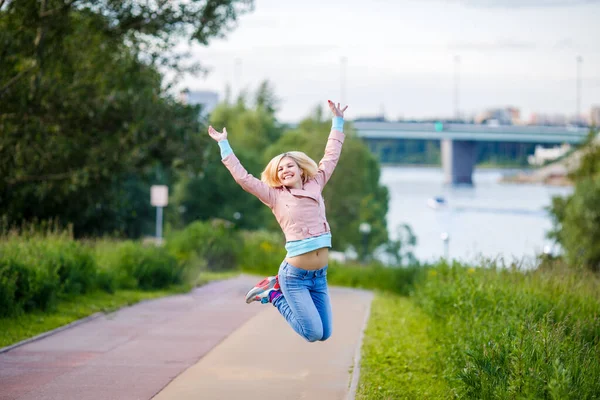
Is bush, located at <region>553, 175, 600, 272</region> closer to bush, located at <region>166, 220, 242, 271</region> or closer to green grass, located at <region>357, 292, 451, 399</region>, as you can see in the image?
bush, located at <region>166, 220, 242, 271</region>

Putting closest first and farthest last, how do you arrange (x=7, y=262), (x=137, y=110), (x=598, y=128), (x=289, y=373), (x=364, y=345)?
(x=289, y=373)
(x=364, y=345)
(x=7, y=262)
(x=137, y=110)
(x=598, y=128)

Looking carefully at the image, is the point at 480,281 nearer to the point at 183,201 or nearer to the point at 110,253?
the point at 110,253

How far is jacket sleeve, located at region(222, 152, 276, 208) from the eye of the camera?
689cm

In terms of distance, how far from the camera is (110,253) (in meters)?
17.5

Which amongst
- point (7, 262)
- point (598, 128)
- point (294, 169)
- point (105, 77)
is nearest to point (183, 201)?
point (598, 128)

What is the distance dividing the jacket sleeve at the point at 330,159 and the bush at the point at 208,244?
1508 cm

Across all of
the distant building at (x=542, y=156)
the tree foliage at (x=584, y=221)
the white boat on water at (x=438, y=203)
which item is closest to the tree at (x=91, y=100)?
the tree foliage at (x=584, y=221)

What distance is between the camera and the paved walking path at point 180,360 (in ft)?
25.6

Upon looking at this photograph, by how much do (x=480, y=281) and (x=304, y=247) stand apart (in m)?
4.83

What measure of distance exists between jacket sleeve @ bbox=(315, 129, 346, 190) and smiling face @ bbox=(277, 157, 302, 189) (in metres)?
0.22

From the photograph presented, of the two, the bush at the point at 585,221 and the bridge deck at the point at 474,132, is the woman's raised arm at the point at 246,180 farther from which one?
the bridge deck at the point at 474,132

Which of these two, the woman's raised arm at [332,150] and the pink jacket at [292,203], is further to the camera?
the woman's raised arm at [332,150]

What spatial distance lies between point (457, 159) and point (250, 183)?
231 ft

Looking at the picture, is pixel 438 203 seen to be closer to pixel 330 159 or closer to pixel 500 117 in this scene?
pixel 500 117
